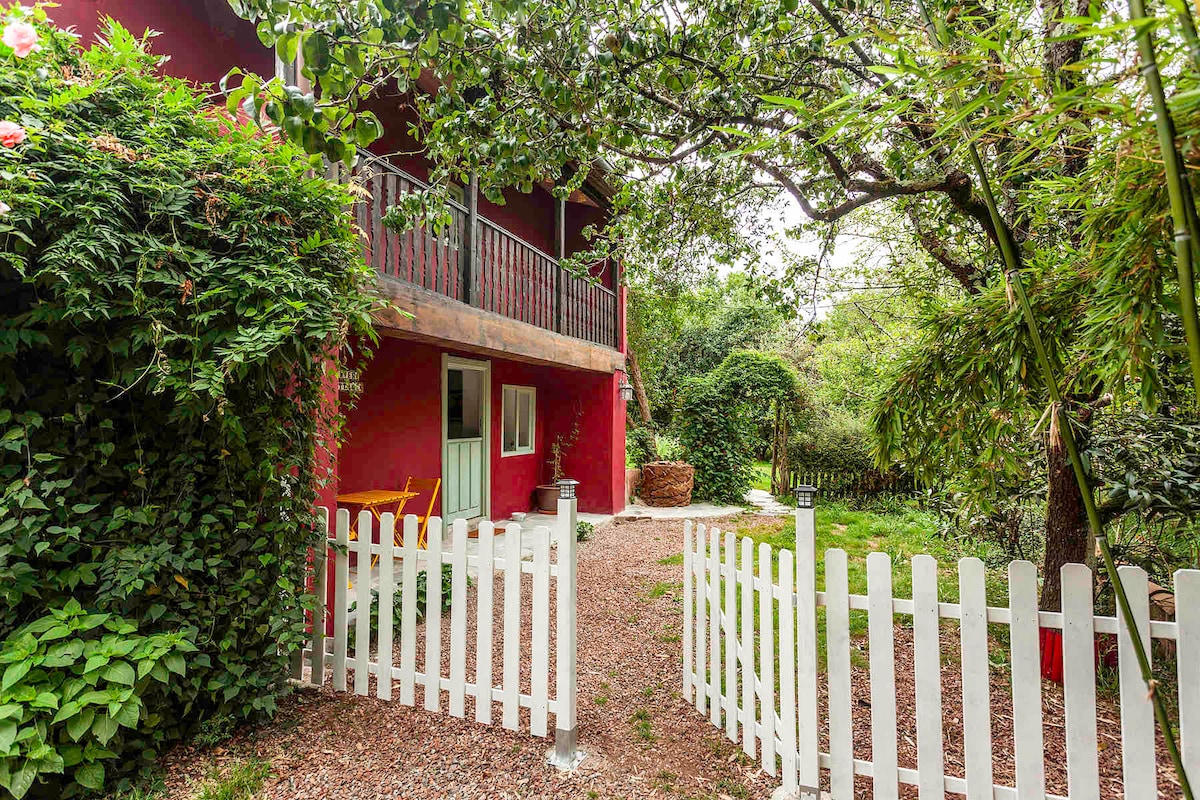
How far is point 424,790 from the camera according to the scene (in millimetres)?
2270

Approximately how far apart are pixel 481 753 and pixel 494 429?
550 centimetres

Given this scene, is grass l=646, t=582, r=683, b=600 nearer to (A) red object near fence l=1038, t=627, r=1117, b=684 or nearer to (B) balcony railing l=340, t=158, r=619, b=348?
(A) red object near fence l=1038, t=627, r=1117, b=684

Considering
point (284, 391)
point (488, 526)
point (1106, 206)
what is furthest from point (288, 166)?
point (1106, 206)

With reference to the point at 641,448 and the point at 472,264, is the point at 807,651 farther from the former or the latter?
the point at 641,448

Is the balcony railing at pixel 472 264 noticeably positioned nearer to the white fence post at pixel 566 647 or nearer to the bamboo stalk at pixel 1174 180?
the white fence post at pixel 566 647

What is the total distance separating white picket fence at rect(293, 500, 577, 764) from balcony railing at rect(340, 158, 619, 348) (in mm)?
1708

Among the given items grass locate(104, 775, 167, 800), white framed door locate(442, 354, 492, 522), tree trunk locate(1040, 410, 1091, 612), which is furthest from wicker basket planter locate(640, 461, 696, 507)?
grass locate(104, 775, 167, 800)

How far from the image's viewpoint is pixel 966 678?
2.00 m

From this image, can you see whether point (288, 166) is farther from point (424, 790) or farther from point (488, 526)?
point (424, 790)

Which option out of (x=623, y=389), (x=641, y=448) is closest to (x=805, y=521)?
(x=623, y=389)

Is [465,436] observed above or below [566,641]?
above

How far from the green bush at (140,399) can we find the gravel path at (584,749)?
27 cm

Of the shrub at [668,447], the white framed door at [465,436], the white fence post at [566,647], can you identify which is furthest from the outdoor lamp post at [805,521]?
the shrub at [668,447]

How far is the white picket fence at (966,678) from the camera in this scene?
1.83 meters
